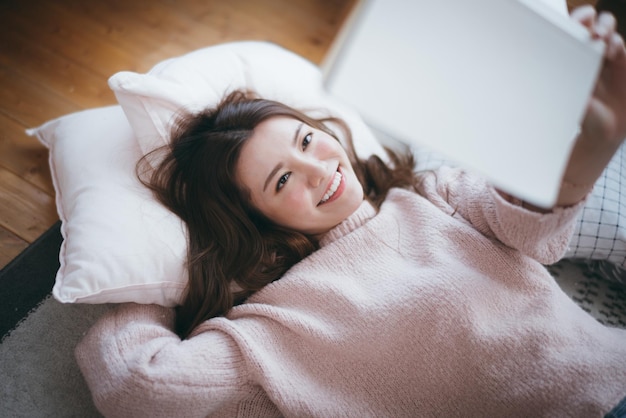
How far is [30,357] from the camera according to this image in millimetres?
979

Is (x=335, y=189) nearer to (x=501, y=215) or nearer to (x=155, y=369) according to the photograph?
(x=501, y=215)

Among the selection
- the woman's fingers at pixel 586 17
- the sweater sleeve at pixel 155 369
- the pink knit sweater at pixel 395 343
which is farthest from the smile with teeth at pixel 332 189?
the woman's fingers at pixel 586 17

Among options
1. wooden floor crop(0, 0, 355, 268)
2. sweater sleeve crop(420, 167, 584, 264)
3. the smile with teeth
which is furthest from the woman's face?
wooden floor crop(0, 0, 355, 268)

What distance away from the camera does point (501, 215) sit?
85cm

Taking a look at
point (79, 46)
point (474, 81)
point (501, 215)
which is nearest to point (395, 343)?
point (501, 215)

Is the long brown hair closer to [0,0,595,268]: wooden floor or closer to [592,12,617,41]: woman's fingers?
[0,0,595,268]: wooden floor

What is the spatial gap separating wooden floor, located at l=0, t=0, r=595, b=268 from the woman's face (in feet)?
2.09

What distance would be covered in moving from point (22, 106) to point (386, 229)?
1153 mm

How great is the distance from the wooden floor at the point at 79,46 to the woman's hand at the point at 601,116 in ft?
2.26

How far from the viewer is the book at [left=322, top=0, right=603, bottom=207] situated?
1.25 feet

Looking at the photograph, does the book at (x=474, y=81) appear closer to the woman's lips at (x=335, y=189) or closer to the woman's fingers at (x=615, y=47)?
the woman's fingers at (x=615, y=47)

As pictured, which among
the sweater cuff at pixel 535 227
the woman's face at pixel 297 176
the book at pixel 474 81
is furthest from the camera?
the woman's face at pixel 297 176

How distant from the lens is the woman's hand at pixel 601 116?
0.61 metres

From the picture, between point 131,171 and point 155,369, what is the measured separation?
44cm
